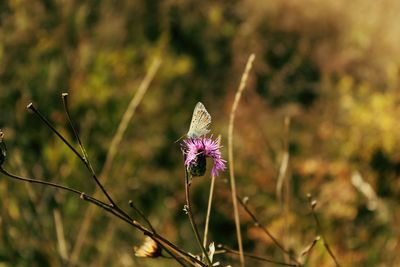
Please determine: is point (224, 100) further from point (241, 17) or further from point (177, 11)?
point (241, 17)

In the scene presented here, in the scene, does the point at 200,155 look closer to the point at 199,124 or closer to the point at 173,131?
the point at 199,124

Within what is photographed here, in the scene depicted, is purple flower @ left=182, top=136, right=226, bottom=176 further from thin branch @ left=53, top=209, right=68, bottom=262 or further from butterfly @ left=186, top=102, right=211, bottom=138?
thin branch @ left=53, top=209, right=68, bottom=262

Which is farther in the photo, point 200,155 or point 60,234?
point 60,234

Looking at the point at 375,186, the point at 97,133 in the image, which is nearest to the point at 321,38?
the point at 375,186

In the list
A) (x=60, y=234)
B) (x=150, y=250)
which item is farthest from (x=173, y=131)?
(x=150, y=250)

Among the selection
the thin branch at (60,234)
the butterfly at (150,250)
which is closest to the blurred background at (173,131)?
the thin branch at (60,234)

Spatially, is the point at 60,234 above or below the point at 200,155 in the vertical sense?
above
